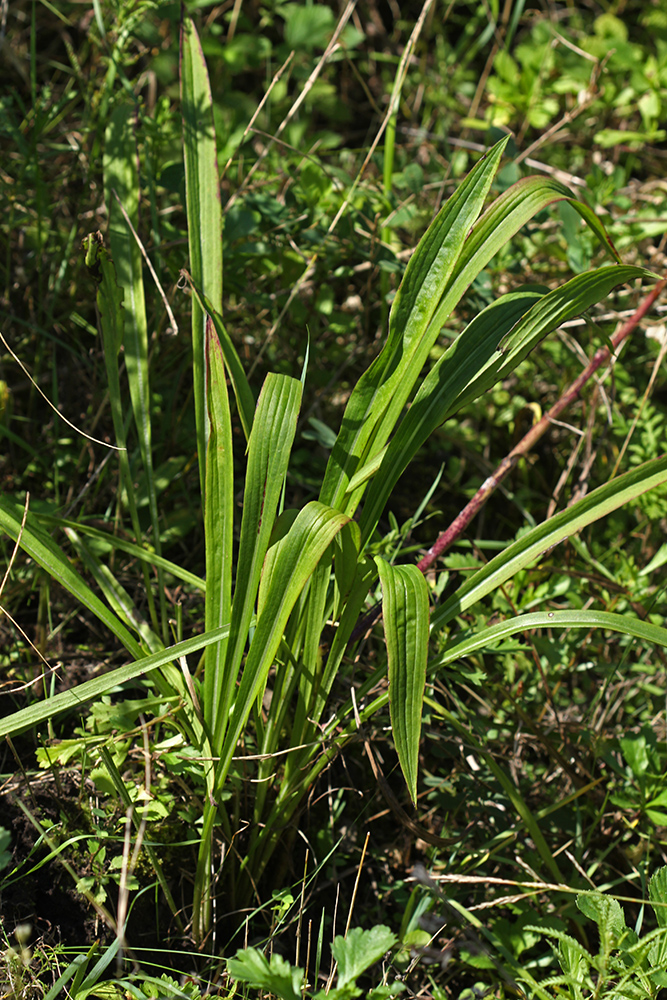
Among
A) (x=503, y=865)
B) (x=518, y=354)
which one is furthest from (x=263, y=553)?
(x=503, y=865)

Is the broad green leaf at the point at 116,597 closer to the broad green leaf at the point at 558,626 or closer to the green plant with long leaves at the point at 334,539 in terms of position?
the green plant with long leaves at the point at 334,539

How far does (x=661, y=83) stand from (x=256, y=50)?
1145 millimetres

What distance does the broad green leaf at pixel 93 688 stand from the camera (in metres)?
0.90

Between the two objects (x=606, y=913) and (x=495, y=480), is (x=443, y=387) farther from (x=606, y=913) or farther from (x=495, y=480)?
(x=606, y=913)

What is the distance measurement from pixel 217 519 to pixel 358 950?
551 mm

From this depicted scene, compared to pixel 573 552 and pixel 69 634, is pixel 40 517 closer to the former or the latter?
pixel 69 634

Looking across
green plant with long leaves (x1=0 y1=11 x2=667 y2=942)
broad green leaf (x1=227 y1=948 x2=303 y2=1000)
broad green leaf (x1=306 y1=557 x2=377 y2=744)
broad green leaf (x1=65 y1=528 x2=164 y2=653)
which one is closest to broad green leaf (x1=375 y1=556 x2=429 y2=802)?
green plant with long leaves (x1=0 y1=11 x2=667 y2=942)

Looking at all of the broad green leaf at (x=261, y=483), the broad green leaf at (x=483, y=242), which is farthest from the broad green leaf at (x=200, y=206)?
the broad green leaf at (x=483, y=242)

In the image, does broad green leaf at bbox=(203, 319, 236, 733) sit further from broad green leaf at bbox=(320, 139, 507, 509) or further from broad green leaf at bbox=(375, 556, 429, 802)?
broad green leaf at bbox=(375, 556, 429, 802)

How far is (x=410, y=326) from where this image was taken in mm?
1016

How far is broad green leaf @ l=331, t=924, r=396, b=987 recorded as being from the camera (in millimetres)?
805

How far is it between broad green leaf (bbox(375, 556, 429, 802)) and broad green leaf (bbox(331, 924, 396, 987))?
6.4 inches

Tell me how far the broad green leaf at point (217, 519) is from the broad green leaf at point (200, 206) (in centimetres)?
11

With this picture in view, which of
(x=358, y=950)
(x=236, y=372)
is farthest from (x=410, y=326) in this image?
(x=358, y=950)
